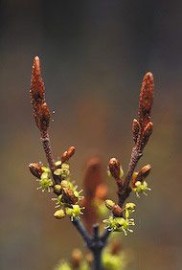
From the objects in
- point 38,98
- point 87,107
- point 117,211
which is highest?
point 87,107

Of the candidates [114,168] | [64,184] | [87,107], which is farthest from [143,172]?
[87,107]

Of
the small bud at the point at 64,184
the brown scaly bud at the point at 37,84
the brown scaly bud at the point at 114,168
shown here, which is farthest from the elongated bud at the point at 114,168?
the brown scaly bud at the point at 37,84

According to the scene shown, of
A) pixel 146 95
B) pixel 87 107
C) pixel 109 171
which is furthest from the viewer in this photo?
pixel 87 107

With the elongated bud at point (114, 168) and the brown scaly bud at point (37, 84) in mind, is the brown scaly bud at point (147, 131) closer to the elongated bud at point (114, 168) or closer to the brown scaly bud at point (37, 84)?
the elongated bud at point (114, 168)

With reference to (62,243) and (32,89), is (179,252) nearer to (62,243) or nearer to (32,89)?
(62,243)

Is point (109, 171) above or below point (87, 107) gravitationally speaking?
below

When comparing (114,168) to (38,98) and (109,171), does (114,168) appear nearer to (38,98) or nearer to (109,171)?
(109,171)

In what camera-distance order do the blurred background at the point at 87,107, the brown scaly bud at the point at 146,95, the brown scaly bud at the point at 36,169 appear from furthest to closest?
the blurred background at the point at 87,107 < the brown scaly bud at the point at 36,169 < the brown scaly bud at the point at 146,95

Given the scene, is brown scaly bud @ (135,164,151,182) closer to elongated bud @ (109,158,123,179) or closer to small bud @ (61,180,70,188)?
elongated bud @ (109,158,123,179)

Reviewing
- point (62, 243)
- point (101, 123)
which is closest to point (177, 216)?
point (62, 243)

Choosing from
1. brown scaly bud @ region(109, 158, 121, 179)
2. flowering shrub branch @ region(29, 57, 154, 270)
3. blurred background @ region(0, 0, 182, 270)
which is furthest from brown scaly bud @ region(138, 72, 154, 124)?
blurred background @ region(0, 0, 182, 270)
